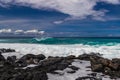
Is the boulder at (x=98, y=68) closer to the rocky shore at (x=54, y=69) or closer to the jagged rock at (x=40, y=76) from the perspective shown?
the rocky shore at (x=54, y=69)

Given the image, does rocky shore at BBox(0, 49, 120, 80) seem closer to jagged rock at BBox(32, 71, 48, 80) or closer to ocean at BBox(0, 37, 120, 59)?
jagged rock at BBox(32, 71, 48, 80)

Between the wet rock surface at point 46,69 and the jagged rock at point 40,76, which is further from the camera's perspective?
the wet rock surface at point 46,69

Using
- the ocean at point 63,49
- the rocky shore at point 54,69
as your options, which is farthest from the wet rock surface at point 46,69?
the ocean at point 63,49

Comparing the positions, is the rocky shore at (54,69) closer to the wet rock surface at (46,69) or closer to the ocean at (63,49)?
the wet rock surface at (46,69)

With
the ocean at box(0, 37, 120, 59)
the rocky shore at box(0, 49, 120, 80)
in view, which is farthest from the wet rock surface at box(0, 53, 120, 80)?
the ocean at box(0, 37, 120, 59)

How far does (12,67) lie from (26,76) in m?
2.11

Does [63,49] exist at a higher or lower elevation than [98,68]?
higher

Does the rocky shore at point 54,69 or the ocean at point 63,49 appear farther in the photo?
the ocean at point 63,49

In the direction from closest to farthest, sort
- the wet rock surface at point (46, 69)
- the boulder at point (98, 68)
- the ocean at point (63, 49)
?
the wet rock surface at point (46, 69) → the boulder at point (98, 68) → the ocean at point (63, 49)

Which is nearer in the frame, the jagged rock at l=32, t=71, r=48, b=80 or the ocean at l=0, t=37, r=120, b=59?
the jagged rock at l=32, t=71, r=48, b=80

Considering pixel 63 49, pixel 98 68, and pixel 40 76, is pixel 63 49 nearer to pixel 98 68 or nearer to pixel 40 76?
pixel 98 68

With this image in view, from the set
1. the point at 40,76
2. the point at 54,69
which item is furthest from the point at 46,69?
the point at 40,76

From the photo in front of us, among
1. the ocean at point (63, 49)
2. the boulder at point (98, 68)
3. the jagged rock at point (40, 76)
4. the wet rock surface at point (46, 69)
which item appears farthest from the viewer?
the ocean at point (63, 49)

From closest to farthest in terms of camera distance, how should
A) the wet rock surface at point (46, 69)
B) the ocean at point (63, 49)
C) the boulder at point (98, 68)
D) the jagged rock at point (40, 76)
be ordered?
the jagged rock at point (40, 76) → the wet rock surface at point (46, 69) → the boulder at point (98, 68) → the ocean at point (63, 49)
